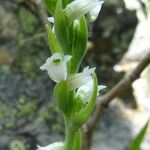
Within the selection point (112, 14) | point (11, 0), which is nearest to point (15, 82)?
point (11, 0)

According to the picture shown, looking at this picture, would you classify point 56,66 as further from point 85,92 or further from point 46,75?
point 46,75

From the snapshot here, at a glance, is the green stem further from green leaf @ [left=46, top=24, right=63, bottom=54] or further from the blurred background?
the blurred background

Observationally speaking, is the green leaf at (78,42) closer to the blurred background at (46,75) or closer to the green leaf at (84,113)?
the green leaf at (84,113)

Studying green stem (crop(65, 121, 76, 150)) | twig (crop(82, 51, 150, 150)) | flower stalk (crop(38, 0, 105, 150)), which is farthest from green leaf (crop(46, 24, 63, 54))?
twig (crop(82, 51, 150, 150))

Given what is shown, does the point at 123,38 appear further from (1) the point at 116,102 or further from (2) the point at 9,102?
(2) the point at 9,102

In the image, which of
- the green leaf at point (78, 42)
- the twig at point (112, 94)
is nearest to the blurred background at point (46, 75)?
the twig at point (112, 94)

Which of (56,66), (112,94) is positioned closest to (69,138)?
(56,66)
